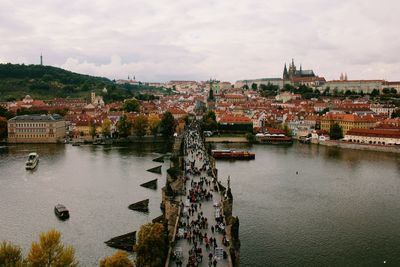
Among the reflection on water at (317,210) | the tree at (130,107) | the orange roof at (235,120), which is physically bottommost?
the reflection on water at (317,210)

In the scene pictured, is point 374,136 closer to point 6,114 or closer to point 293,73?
point 6,114

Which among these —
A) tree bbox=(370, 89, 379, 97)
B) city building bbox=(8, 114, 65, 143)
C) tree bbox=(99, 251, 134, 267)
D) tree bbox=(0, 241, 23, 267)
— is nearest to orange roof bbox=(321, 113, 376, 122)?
tree bbox=(370, 89, 379, 97)

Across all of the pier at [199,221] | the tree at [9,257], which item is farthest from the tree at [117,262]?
the tree at [9,257]

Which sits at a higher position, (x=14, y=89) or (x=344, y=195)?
(x=14, y=89)

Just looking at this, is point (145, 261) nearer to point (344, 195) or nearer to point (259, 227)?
point (259, 227)

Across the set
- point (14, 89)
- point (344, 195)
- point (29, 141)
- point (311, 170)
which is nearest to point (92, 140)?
point (29, 141)

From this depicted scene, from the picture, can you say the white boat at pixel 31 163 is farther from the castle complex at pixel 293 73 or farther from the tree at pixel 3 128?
the castle complex at pixel 293 73
